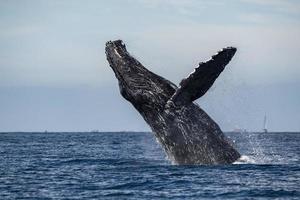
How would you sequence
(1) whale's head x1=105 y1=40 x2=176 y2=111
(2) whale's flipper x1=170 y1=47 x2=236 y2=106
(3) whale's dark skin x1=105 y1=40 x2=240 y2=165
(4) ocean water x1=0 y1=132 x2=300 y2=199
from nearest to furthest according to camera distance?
(4) ocean water x1=0 y1=132 x2=300 y2=199 → (2) whale's flipper x1=170 y1=47 x2=236 y2=106 → (3) whale's dark skin x1=105 y1=40 x2=240 y2=165 → (1) whale's head x1=105 y1=40 x2=176 y2=111

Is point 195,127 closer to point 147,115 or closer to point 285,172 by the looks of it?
point 147,115

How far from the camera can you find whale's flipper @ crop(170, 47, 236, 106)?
1445 cm

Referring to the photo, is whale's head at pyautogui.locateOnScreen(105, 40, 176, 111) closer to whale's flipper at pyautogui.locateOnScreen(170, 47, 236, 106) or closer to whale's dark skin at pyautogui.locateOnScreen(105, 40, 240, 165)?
whale's dark skin at pyautogui.locateOnScreen(105, 40, 240, 165)

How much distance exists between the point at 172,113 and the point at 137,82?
103 cm

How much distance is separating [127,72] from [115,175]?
223cm

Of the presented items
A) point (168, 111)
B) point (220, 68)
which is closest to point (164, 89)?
point (168, 111)

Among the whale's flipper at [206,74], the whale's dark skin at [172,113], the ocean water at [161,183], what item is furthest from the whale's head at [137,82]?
the ocean water at [161,183]

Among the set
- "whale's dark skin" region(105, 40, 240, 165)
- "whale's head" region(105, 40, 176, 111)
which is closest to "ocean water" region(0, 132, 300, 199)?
"whale's dark skin" region(105, 40, 240, 165)

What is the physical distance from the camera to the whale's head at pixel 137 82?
15453mm

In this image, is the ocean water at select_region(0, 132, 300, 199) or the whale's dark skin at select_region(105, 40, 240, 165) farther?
the whale's dark skin at select_region(105, 40, 240, 165)

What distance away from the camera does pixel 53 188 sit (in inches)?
541

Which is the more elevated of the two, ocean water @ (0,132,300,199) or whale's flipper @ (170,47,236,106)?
whale's flipper @ (170,47,236,106)

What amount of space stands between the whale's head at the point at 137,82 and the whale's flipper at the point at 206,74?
65cm

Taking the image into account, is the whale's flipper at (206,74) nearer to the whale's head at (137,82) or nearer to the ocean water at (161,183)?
the whale's head at (137,82)
